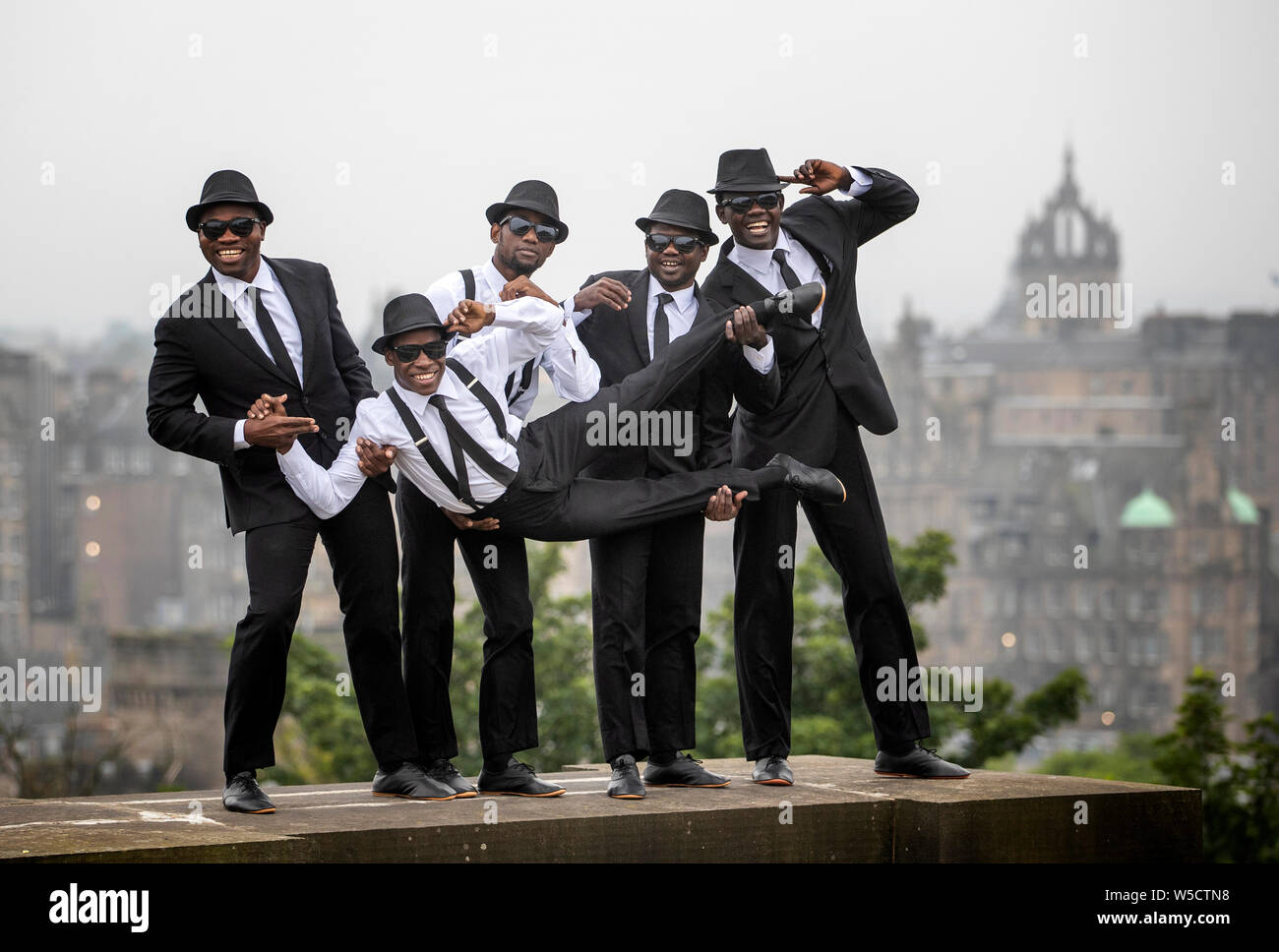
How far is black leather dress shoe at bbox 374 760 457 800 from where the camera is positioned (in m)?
7.33

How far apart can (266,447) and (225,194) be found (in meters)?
1.06

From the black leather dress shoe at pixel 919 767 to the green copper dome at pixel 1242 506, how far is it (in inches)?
3792

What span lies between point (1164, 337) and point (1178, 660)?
86.0ft

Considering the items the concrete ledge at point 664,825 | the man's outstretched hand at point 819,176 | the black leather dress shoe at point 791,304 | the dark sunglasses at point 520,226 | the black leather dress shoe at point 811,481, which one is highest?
the man's outstretched hand at point 819,176

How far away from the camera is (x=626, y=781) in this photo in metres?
7.42

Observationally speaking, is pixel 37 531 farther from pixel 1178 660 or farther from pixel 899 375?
pixel 1178 660

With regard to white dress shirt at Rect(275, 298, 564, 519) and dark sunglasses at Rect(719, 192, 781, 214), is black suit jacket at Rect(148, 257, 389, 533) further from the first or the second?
dark sunglasses at Rect(719, 192, 781, 214)

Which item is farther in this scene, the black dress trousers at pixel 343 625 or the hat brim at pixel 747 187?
the hat brim at pixel 747 187

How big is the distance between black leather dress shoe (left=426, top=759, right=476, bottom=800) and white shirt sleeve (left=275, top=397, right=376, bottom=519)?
1.26 metres

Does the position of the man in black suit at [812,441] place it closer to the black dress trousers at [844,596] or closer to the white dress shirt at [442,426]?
the black dress trousers at [844,596]

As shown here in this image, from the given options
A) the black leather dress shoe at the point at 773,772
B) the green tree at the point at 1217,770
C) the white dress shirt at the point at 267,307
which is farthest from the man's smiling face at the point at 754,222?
the green tree at the point at 1217,770

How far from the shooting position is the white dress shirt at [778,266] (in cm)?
801

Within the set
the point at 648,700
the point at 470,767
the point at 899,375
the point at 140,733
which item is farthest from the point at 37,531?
the point at 648,700

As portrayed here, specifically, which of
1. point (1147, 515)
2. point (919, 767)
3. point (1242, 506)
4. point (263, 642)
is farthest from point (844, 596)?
point (1242, 506)
